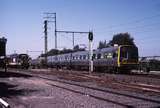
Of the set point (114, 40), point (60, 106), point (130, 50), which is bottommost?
point (60, 106)

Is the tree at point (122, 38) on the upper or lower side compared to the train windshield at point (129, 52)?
upper

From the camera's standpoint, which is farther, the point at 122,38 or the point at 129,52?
the point at 122,38

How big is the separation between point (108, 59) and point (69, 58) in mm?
19129

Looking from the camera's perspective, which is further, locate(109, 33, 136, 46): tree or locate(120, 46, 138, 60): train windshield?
locate(109, 33, 136, 46): tree

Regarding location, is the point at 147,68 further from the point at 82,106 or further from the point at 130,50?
the point at 82,106

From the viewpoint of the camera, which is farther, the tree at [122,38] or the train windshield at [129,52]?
the tree at [122,38]

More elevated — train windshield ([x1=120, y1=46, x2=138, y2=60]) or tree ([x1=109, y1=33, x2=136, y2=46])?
tree ([x1=109, y1=33, x2=136, y2=46])

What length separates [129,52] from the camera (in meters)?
39.2

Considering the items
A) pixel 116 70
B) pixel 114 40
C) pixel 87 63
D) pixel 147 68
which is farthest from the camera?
pixel 114 40

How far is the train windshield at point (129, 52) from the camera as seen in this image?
3875 cm

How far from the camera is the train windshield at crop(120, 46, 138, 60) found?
127ft

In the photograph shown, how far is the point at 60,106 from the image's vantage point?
12227mm

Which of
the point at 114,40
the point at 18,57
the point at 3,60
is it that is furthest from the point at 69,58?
the point at 114,40

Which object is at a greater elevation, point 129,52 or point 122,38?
point 122,38
